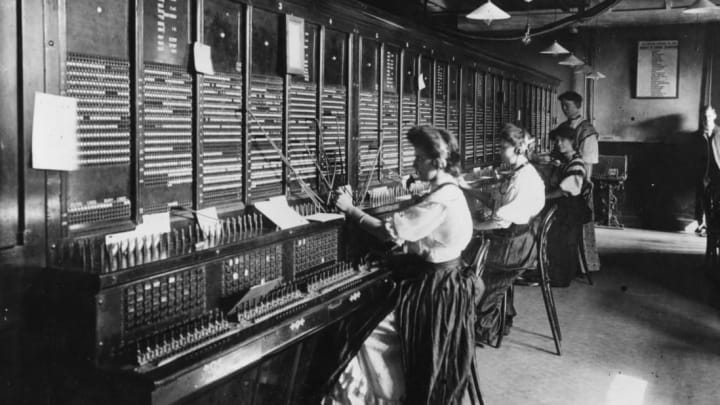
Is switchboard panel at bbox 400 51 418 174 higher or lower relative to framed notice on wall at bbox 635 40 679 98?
lower

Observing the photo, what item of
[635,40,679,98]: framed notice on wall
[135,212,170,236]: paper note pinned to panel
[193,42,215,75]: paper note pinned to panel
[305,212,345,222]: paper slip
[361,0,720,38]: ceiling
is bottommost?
[305,212,345,222]: paper slip

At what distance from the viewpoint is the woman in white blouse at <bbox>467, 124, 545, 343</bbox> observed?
184 inches

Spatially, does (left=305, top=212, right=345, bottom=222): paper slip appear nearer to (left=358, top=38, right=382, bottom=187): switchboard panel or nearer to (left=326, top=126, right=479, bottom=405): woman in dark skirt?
(left=326, top=126, right=479, bottom=405): woman in dark skirt

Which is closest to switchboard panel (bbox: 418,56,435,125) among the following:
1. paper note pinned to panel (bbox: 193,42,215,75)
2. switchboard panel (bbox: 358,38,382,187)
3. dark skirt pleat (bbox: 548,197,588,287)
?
switchboard panel (bbox: 358,38,382,187)

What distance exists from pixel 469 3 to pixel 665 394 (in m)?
6.20

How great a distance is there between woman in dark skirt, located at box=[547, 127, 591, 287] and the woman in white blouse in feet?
4.08

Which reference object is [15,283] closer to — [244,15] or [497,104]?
[244,15]

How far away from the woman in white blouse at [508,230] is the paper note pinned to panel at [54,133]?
10.4 feet

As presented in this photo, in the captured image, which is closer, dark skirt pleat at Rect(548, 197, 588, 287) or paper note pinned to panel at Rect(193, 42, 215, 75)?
paper note pinned to panel at Rect(193, 42, 215, 75)

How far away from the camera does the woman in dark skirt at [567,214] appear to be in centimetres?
623

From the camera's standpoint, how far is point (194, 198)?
2820 mm

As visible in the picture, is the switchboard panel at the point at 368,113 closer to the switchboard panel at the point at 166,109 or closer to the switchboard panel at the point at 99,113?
the switchboard panel at the point at 166,109

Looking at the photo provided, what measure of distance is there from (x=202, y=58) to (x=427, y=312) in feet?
5.12

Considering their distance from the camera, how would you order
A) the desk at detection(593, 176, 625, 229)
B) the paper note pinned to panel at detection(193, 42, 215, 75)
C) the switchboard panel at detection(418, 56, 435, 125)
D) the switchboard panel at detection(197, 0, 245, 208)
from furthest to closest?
1. the desk at detection(593, 176, 625, 229)
2. the switchboard panel at detection(418, 56, 435, 125)
3. the switchboard panel at detection(197, 0, 245, 208)
4. the paper note pinned to panel at detection(193, 42, 215, 75)
